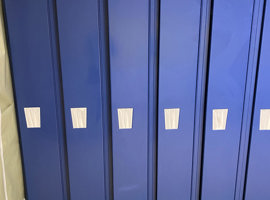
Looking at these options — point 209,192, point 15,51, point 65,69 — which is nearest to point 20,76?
point 15,51

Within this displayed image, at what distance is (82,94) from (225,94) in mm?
872

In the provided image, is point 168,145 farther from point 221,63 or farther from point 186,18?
point 186,18

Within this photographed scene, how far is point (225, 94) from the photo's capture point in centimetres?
129

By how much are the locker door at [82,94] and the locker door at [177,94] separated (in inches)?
15.1

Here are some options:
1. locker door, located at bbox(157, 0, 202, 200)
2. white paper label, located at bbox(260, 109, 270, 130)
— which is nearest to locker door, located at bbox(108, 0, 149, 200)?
locker door, located at bbox(157, 0, 202, 200)

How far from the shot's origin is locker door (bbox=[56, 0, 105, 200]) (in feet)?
3.80

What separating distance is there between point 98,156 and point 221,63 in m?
0.95

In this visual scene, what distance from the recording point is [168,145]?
1348 millimetres

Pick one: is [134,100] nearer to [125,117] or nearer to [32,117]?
[125,117]

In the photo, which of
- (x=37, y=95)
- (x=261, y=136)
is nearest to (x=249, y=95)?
(x=261, y=136)

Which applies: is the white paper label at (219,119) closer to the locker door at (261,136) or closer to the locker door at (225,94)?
the locker door at (225,94)

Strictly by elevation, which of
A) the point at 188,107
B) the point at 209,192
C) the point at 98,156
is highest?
the point at 188,107

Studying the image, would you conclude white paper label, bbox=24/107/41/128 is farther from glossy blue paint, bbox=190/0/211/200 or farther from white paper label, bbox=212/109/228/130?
white paper label, bbox=212/109/228/130

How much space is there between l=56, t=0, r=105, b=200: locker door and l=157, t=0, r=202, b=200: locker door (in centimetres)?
38
